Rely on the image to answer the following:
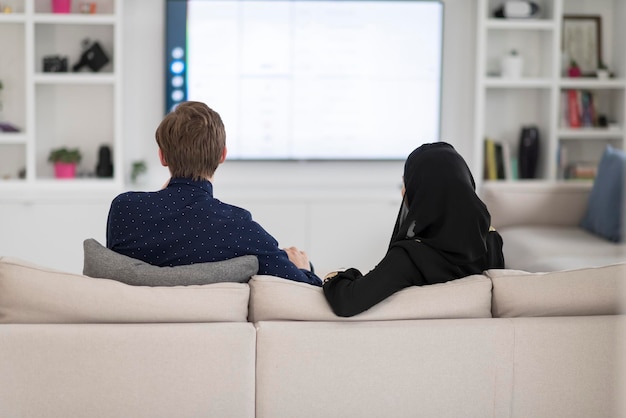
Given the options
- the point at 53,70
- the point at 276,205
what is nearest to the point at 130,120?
the point at 53,70

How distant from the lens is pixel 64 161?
19.2ft

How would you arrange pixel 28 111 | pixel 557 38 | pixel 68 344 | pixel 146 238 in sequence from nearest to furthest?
pixel 68 344, pixel 146 238, pixel 28 111, pixel 557 38

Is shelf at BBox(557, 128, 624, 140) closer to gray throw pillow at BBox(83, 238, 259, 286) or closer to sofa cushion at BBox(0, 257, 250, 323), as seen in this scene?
gray throw pillow at BBox(83, 238, 259, 286)

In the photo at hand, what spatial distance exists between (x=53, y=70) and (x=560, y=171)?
3207 millimetres

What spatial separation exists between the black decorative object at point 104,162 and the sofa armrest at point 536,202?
2.24 meters

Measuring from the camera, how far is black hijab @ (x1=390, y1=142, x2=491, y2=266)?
2537 mm

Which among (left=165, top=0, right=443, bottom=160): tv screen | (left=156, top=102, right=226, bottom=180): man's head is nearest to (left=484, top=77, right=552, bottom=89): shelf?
(left=165, top=0, right=443, bottom=160): tv screen

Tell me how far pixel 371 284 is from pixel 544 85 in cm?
402

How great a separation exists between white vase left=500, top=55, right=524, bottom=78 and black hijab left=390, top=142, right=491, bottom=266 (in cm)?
377

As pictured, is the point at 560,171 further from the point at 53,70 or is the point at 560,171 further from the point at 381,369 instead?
the point at 381,369

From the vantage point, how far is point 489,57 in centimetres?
643

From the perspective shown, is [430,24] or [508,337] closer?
[508,337]

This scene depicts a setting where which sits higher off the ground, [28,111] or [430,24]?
[430,24]

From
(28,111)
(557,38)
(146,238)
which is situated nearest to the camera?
(146,238)
